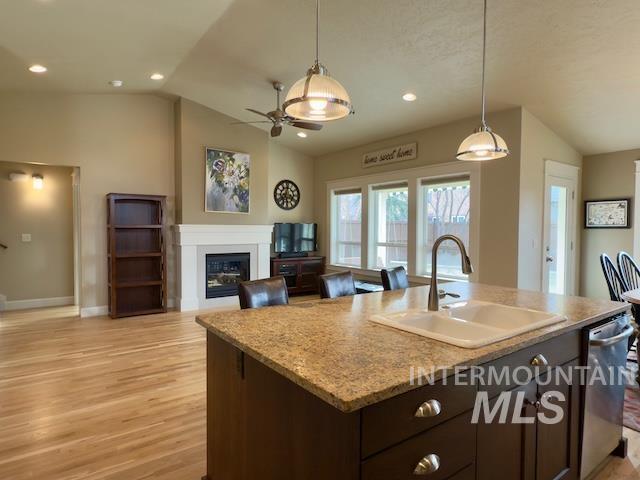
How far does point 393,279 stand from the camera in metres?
3.03

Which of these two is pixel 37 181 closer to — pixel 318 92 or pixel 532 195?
pixel 318 92

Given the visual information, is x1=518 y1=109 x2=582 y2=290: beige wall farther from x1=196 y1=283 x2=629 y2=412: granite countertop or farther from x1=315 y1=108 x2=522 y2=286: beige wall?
x1=196 y1=283 x2=629 y2=412: granite countertop

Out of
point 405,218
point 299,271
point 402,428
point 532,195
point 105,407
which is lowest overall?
point 105,407

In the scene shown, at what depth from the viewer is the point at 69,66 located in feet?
13.9

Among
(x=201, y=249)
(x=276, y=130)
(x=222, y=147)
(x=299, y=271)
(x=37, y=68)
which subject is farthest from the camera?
(x=299, y=271)

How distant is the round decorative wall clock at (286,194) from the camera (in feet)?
24.2

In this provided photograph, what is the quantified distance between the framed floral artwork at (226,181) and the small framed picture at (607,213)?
17.0 ft

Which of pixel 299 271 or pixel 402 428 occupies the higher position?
pixel 402 428

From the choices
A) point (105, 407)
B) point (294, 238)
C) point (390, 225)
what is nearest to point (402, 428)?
point (105, 407)

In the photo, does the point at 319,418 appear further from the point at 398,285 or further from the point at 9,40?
the point at 9,40

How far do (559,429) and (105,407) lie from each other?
2802 mm

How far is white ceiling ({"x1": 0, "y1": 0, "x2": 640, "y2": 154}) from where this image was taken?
10.1ft

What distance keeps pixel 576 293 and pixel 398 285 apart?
13.0 ft

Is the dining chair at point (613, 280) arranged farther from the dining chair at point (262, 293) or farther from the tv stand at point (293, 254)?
the tv stand at point (293, 254)
